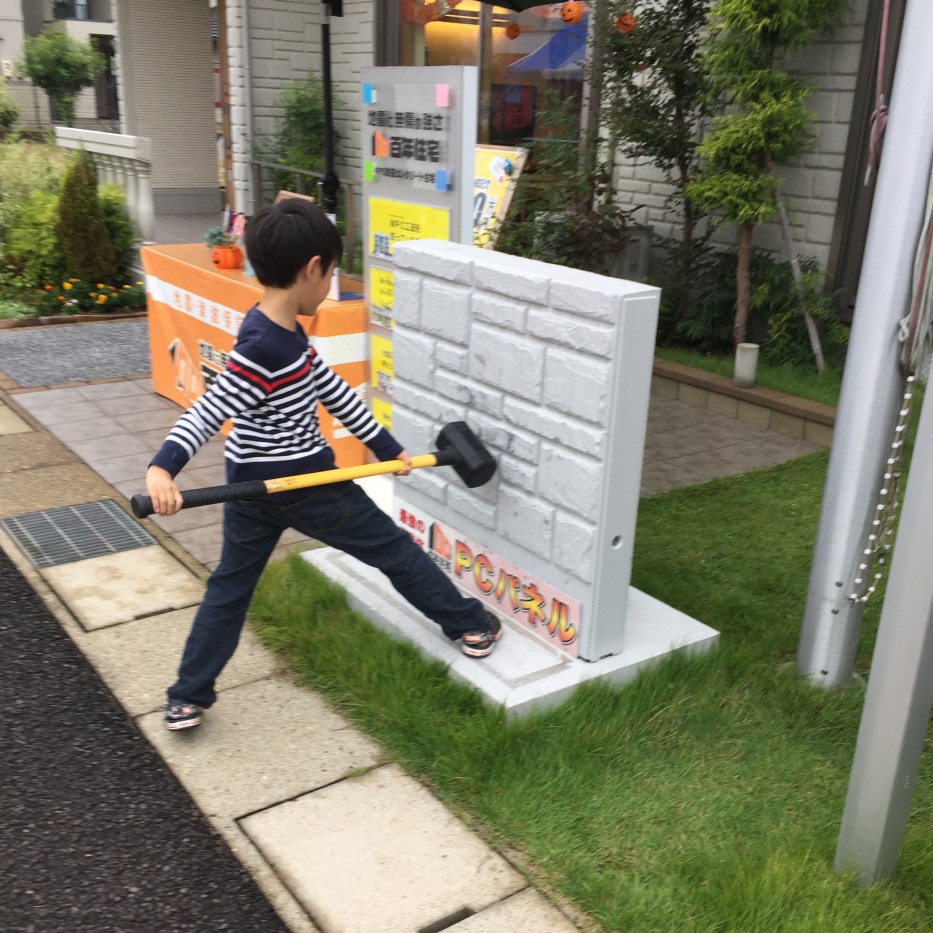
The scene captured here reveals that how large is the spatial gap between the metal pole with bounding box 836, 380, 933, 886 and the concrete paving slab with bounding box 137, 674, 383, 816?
1344 mm

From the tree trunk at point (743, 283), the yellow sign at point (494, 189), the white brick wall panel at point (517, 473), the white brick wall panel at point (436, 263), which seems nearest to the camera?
the white brick wall panel at point (517, 473)

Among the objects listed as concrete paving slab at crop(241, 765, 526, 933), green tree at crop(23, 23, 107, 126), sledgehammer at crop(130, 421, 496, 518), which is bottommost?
concrete paving slab at crop(241, 765, 526, 933)

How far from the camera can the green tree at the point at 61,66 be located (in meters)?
33.6

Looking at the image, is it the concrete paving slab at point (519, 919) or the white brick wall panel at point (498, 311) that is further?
the white brick wall panel at point (498, 311)

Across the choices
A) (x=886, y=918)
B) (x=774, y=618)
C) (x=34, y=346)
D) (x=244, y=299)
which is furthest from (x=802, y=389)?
(x=34, y=346)

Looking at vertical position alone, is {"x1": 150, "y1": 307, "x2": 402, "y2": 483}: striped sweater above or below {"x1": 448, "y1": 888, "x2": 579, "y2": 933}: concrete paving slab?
above

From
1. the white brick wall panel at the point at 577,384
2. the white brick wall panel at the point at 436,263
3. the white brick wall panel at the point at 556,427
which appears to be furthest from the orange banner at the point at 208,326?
the white brick wall panel at the point at 577,384

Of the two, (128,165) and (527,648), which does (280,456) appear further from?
(128,165)

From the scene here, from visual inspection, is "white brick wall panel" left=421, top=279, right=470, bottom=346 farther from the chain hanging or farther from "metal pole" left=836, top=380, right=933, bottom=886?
"metal pole" left=836, top=380, right=933, bottom=886

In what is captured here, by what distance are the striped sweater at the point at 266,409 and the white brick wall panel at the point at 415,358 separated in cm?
52

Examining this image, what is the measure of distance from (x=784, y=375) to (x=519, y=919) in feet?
16.6

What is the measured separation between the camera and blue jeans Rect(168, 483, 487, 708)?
2.93 metres

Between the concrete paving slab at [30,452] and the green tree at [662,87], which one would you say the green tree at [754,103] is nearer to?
the green tree at [662,87]

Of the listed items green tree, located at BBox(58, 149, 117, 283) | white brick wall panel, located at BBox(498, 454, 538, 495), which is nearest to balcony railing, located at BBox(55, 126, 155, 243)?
green tree, located at BBox(58, 149, 117, 283)
